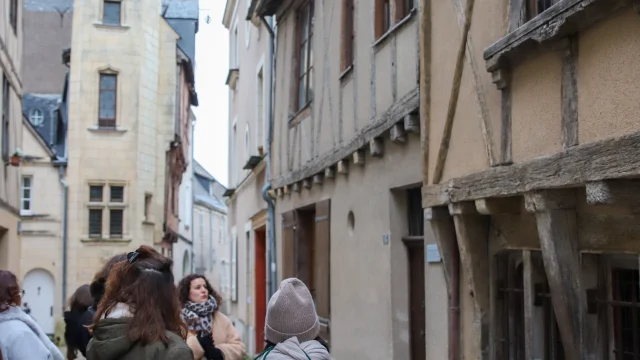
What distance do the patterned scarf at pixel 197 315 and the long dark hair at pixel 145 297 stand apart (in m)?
2.01

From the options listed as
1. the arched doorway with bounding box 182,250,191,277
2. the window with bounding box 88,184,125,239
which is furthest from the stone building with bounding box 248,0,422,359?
the arched doorway with bounding box 182,250,191,277

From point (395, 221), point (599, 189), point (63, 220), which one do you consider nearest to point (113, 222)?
point (63, 220)

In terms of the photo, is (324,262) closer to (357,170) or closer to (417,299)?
(357,170)

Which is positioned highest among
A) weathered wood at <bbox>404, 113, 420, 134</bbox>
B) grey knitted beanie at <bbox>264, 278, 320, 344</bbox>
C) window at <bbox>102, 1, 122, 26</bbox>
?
window at <bbox>102, 1, 122, 26</bbox>

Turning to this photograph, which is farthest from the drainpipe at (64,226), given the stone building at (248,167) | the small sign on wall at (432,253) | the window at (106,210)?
the small sign on wall at (432,253)

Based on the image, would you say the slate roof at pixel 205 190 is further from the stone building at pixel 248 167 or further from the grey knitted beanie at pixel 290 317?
the grey knitted beanie at pixel 290 317

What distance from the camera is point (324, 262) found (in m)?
9.98

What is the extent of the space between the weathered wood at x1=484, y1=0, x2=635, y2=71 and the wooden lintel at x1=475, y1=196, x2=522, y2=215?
73cm

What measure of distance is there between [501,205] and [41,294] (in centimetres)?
2178

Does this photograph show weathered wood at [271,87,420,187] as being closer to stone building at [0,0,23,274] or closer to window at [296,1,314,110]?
window at [296,1,314,110]

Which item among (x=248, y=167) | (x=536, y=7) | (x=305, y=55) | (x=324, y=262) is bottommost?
(x=324, y=262)

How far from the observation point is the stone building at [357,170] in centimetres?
715

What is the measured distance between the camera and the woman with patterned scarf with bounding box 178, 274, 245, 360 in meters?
5.30

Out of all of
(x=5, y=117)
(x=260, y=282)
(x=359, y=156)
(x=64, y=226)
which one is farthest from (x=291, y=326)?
(x=64, y=226)
